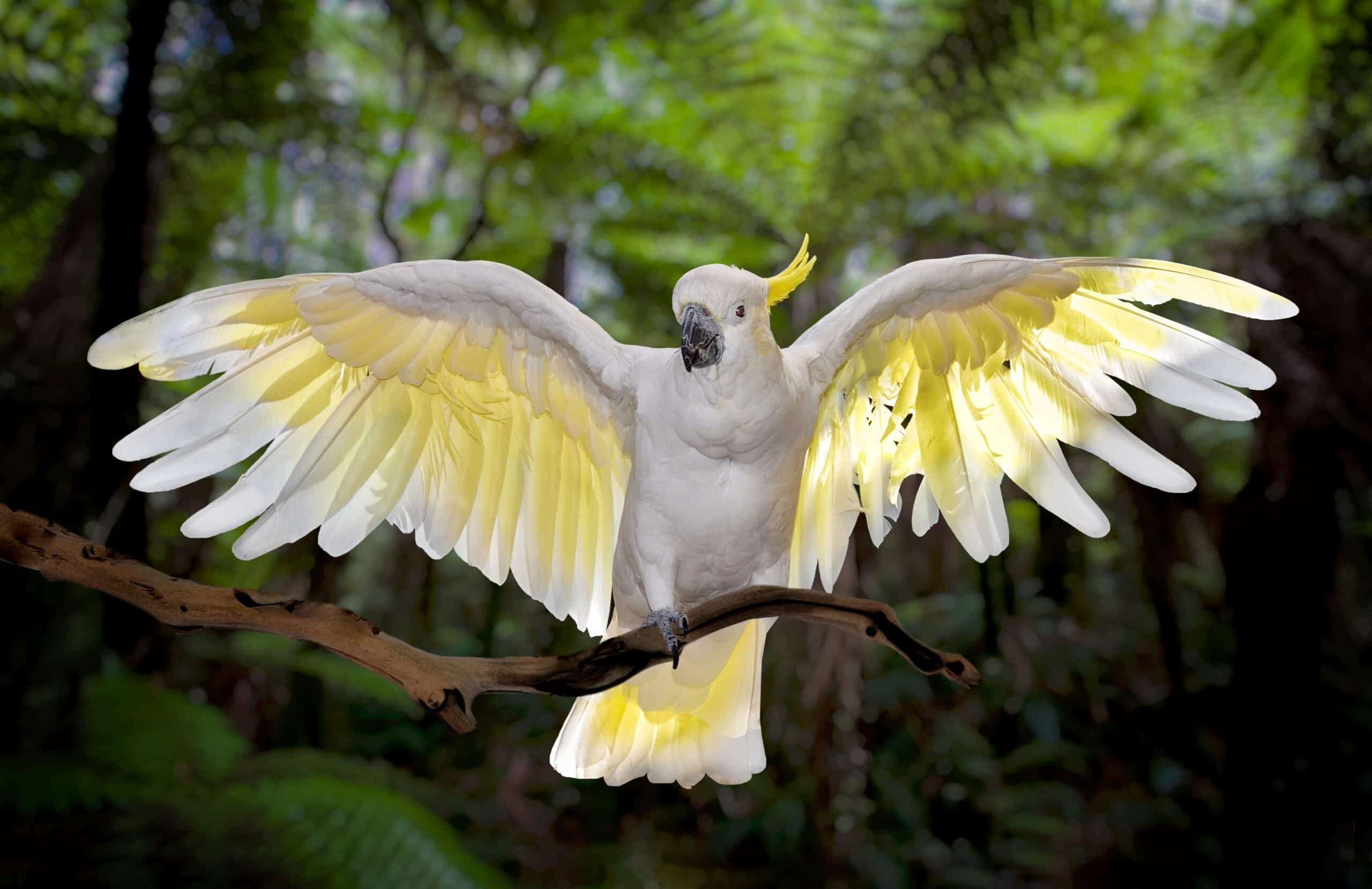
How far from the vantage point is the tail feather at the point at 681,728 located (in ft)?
3.42

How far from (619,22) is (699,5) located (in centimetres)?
31

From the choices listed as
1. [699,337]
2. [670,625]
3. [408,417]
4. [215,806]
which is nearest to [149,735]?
[215,806]

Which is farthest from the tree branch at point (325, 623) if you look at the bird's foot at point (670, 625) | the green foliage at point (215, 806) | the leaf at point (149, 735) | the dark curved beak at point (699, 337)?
the leaf at point (149, 735)

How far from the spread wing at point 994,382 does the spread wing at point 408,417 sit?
258 millimetres

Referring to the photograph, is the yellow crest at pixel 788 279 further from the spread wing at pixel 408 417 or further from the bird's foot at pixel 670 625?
the bird's foot at pixel 670 625

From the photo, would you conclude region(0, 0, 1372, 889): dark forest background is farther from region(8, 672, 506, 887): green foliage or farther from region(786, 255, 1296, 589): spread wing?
region(786, 255, 1296, 589): spread wing

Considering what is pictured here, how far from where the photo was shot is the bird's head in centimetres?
83

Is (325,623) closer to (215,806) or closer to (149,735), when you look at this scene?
(215,806)

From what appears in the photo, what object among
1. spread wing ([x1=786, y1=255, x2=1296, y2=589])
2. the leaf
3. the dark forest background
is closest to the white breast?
spread wing ([x1=786, y1=255, x2=1296, y2=589])

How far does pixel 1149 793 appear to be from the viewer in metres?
2.56

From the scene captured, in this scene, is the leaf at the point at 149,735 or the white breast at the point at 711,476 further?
the leaf at the point at 149,735

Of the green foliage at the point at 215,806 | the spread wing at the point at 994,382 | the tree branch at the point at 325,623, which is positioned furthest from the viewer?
the green foliage at the point at 215,806

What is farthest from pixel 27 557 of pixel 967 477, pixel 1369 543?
pixel 1369 543

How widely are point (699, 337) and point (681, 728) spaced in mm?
499
